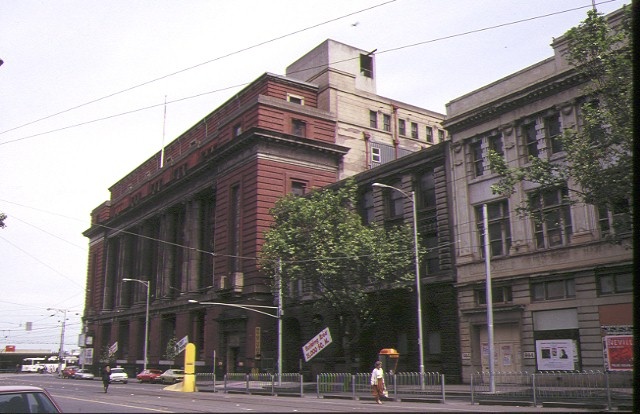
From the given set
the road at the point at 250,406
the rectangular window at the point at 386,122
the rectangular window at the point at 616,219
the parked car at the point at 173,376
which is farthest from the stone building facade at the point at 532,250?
the parked car at the point at 173,376

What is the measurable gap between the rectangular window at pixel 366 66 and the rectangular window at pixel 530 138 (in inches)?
1202

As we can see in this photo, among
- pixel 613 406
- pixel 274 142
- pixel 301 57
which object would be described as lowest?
pixel 613 406

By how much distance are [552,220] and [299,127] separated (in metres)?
30.1

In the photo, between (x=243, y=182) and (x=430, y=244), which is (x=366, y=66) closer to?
Result: (x=243, y=182)

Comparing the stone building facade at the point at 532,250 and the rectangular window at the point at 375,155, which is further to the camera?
the rectangular window at the point at 375,155

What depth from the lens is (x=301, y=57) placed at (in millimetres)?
67250

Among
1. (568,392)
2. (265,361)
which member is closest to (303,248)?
(265,361)

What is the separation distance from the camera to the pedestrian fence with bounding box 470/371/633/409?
2350 cm

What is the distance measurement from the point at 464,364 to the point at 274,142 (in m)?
26.7

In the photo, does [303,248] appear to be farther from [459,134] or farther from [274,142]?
[274,142]

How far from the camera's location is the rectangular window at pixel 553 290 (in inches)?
1287

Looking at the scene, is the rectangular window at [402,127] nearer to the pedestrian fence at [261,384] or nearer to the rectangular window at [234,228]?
the rectangular window at [234,228]

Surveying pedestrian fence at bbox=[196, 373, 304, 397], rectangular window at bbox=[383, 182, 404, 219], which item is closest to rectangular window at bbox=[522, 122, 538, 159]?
rectangular window at bbox=[383, 182, 404, 219]

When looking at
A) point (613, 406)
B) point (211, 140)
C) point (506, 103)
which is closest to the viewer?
point (613, 406)
